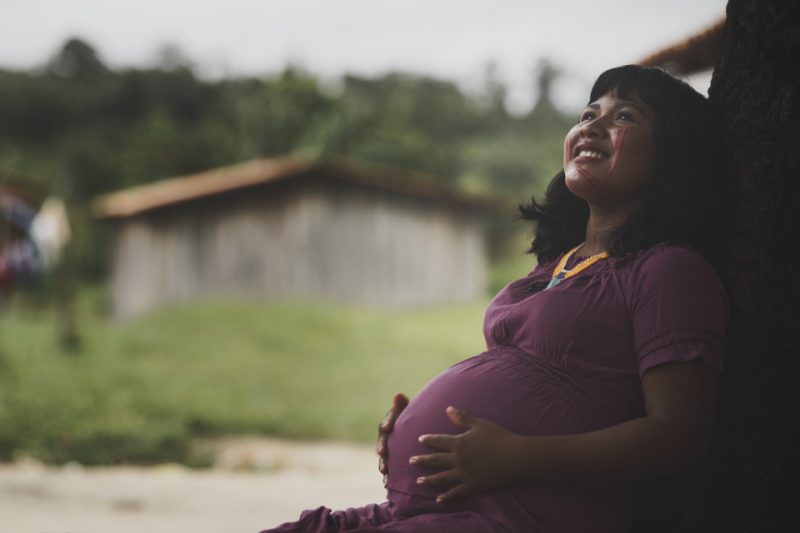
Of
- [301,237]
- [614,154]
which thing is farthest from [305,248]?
[614,154]

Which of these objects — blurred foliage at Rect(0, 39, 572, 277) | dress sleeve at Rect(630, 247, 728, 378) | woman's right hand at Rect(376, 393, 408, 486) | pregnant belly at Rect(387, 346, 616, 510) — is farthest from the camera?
blurred foliage at Rect(0, 39, 572, 277)

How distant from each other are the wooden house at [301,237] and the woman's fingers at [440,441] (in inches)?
570

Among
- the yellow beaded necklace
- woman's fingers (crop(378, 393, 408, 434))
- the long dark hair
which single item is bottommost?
woman's fingers (crop(378, 393, 408, 434))

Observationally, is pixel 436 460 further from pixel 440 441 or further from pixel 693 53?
pixel 693 53

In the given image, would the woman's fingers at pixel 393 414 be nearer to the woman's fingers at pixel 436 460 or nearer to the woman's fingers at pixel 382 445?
the woman's fingers at pixel 382 445

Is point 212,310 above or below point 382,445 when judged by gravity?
above

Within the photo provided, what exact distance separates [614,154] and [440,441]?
693mm

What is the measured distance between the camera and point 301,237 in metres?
16.1

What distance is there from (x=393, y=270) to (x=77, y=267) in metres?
15.8

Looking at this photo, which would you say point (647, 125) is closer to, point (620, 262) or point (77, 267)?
point (620, 262)

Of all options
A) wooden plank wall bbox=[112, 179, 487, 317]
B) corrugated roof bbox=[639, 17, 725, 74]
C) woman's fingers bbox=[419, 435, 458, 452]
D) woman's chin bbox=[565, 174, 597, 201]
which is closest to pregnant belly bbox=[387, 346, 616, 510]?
woman's fingers bbox=[419, 435, 458, 452]

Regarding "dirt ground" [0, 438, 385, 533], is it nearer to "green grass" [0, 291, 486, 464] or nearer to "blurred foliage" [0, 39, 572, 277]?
"green grass" [0, 291, 486, 464]

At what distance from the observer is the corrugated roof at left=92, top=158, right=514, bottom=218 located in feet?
51.9

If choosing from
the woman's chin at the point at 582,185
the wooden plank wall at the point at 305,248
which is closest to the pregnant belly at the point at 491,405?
the woman's chin at the point at 582,185
